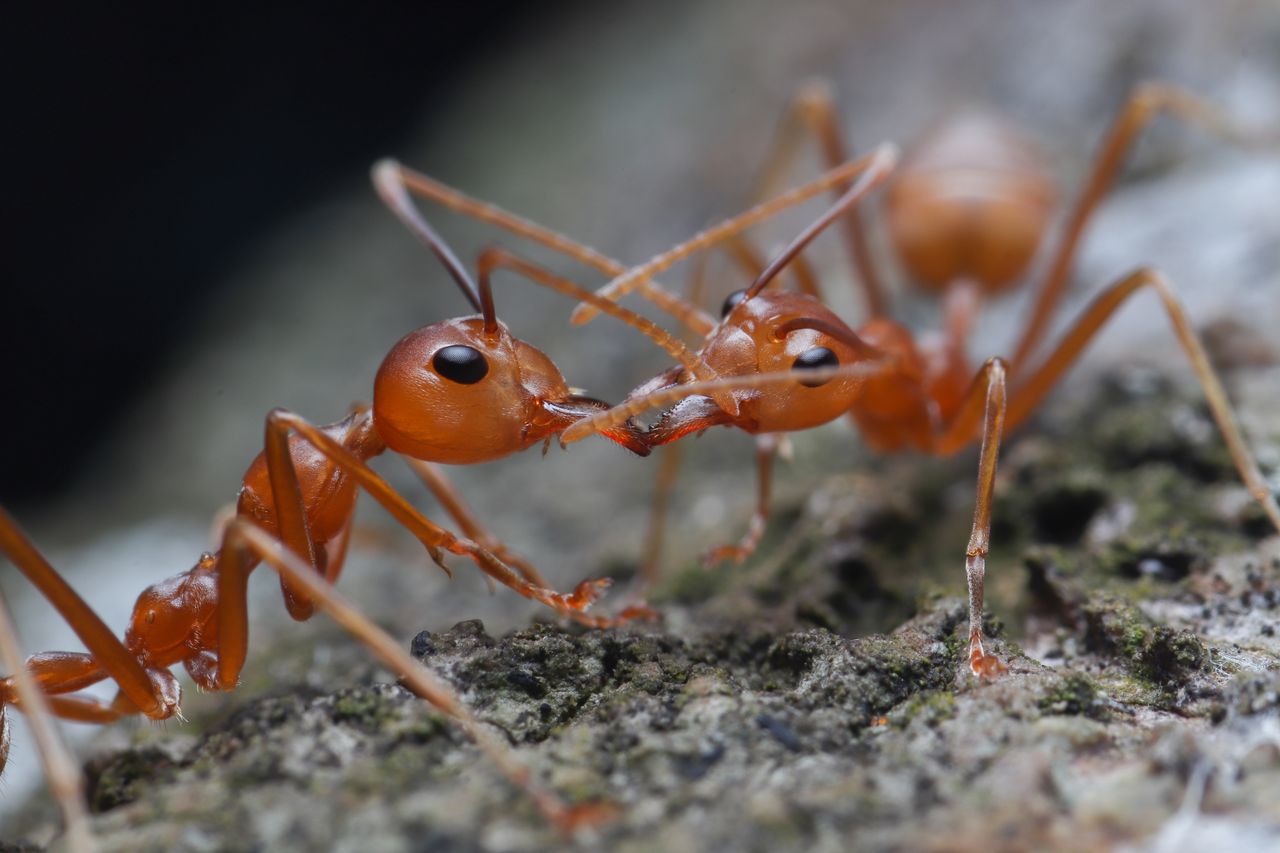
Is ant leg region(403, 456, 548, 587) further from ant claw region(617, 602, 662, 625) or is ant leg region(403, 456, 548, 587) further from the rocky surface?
the rocky surface

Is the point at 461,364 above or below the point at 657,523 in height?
above

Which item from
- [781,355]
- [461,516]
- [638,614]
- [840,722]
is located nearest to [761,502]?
[638,614]

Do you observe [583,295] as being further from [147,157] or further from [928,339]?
[147,157]

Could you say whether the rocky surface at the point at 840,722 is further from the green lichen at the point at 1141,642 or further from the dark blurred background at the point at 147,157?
the dark blurred background at the point at 147,157

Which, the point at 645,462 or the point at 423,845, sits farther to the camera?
the point at 645,462

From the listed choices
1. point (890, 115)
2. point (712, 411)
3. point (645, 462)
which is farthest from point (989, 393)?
point (890, 115)

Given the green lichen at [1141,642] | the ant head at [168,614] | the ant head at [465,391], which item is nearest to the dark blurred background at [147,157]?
the ant head at [168,614]

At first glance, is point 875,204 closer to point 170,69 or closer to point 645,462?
point 645,462
